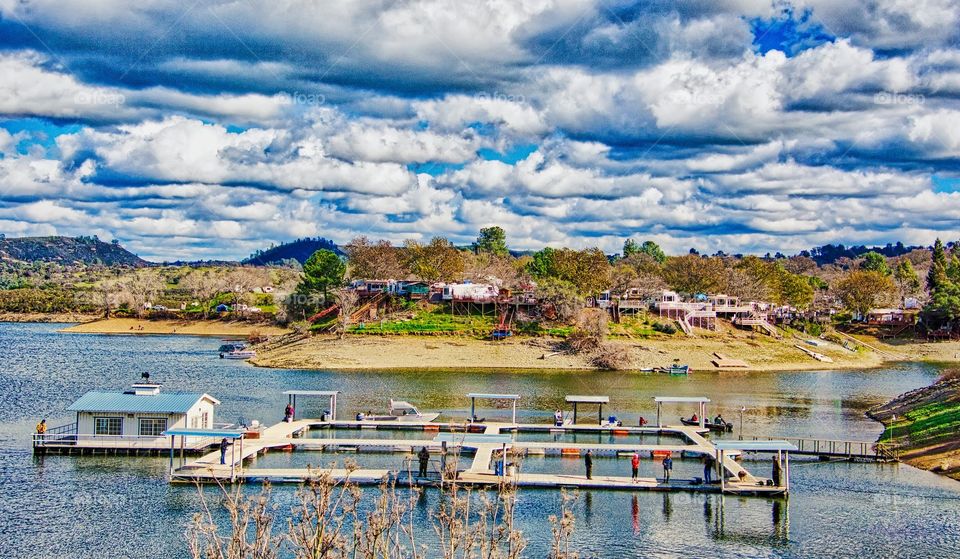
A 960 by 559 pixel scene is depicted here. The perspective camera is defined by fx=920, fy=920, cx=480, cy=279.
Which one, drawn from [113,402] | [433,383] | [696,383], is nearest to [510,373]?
[433,383]

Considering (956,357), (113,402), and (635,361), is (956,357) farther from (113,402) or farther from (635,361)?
(113,402)

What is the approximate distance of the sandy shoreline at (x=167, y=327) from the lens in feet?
543

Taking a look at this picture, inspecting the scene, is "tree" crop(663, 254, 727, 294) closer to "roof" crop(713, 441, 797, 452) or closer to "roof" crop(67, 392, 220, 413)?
"roof" crop(713, 441, 797, 452)

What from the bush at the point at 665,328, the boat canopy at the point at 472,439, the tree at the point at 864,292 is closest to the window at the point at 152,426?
the boat canopy at the point at 472,439

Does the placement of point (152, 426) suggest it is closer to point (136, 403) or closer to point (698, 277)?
point (136, 403)

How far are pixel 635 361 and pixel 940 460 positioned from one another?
57945mm

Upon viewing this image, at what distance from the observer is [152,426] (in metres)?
54.5

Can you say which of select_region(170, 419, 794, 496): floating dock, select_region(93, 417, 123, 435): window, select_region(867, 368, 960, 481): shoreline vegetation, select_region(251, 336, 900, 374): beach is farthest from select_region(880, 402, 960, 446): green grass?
select_region(93, 417, 123, 435): window

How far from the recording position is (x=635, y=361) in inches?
4345

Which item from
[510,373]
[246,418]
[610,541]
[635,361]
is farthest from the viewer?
[635,361]

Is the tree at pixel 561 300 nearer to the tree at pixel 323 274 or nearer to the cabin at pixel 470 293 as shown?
the cabin at pixel 470 293

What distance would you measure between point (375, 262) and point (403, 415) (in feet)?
308

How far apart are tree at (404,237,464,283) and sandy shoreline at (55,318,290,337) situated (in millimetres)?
30317

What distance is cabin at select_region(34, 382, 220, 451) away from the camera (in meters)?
54.0
